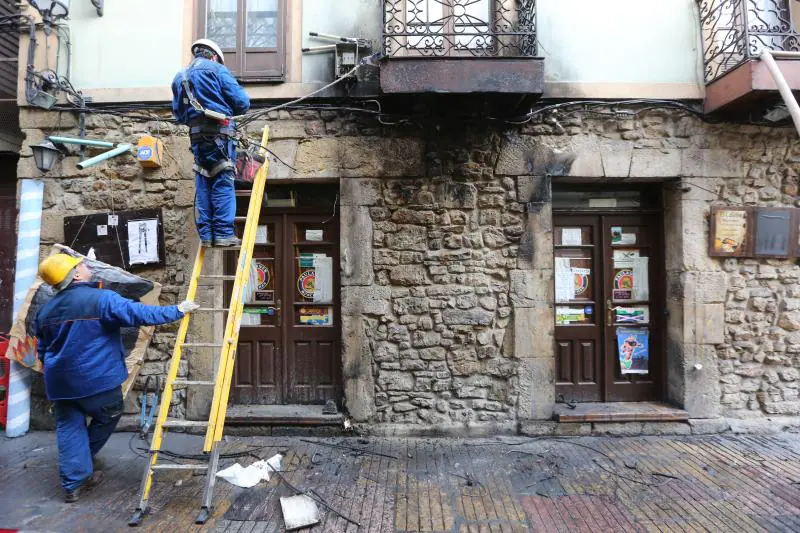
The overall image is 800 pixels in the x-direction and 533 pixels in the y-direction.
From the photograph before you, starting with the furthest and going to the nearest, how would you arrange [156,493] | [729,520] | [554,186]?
[554,186], [156,493], [729,520]

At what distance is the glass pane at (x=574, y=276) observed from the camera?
5125 millimetres

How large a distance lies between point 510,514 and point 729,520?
151cm

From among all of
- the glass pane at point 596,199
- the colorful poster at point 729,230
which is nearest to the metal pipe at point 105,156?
the glass pane at point 596,199

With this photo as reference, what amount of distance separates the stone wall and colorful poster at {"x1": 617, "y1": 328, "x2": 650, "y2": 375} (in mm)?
357

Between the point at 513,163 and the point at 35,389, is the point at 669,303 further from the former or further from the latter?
the point at 35,389

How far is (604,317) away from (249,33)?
201 inches

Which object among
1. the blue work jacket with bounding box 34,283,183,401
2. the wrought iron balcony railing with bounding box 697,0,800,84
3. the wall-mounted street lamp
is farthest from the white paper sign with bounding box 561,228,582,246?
the wall-mounted street lamp

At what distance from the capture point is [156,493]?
11.4 feet

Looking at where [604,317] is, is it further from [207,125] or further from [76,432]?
[76,432]

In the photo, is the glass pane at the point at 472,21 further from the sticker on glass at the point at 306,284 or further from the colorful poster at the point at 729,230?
the colorful poster at the point at 729,230

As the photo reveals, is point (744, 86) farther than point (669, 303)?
No

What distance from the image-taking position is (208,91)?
134 inches

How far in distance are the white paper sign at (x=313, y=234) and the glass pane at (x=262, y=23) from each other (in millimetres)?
2053

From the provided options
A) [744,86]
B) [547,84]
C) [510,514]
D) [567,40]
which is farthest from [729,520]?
[567,40]
